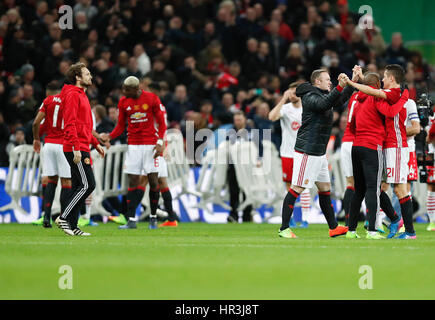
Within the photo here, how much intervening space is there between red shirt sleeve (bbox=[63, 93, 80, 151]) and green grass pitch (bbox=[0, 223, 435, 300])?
48.5 inches

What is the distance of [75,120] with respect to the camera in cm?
1148

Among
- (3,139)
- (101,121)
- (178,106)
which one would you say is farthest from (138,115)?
(178,106)

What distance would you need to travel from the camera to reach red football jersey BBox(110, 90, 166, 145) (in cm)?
1405

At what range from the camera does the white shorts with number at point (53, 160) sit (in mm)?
13972

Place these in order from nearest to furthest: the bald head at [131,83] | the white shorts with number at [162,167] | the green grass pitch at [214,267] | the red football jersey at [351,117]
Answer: the green grass pitch at [214,267], the red football jersey at [351,117], the bald head at [131,83], the white shorts with number at [162,167]

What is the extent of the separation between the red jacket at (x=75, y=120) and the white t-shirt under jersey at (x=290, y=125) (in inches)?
165

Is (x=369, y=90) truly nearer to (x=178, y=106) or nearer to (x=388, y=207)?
(x=388, y=207)

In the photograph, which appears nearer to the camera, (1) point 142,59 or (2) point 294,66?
(1) point 142,59

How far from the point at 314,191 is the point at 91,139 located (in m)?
6.42

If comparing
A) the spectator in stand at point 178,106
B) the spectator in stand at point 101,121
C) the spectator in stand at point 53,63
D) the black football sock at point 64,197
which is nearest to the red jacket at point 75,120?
the black football sock at point 64,197

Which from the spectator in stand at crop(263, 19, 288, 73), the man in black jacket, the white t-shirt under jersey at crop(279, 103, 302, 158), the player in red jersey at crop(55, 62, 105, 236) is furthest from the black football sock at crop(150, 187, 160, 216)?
the spectator in stand at crop(263, 19, 288, 73)

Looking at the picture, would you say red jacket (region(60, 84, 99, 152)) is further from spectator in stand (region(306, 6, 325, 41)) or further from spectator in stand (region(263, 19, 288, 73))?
spectator in stand (region(306, 6, 325, 41))

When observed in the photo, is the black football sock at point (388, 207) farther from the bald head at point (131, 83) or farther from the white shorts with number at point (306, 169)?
the bald head at point (131, 83)

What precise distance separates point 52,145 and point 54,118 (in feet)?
1.44
